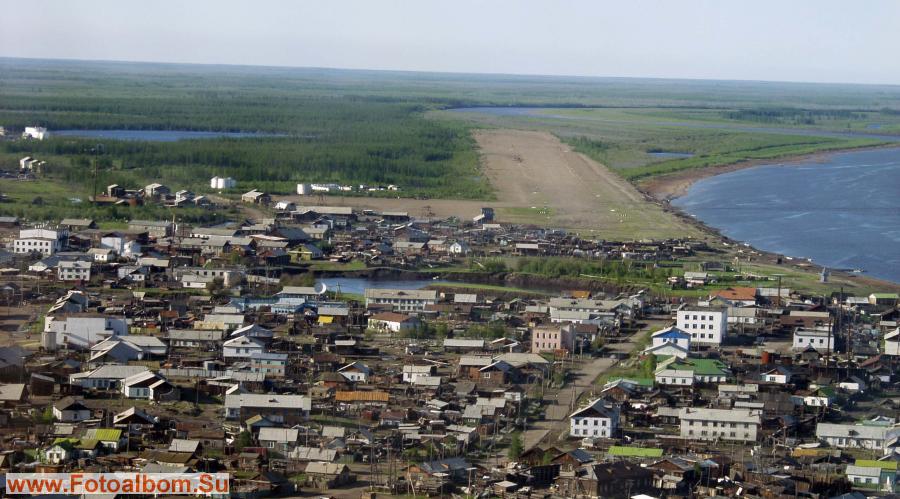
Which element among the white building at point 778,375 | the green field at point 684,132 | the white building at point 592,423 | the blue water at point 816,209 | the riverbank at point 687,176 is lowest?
the green field at point 684,132

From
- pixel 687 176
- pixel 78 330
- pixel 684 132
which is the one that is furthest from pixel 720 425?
pixel 684 132

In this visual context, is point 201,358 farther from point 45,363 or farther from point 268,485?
point 268,485

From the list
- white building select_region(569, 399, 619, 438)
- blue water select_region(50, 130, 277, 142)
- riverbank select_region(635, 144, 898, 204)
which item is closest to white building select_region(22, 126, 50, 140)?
blue water select_region(50, 130, 277, 142)

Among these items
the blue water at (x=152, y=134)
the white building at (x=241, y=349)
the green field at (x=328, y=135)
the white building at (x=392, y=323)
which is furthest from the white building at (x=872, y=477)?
the blue water at (x=152, y=134)

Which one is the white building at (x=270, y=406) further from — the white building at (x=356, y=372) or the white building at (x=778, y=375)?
the white building at (x=778, y=375)

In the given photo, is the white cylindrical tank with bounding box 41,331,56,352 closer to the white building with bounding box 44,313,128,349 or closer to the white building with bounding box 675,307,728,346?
the white building with bounding box 44,313,128,349

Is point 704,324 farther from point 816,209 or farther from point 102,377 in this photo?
point 816,209
